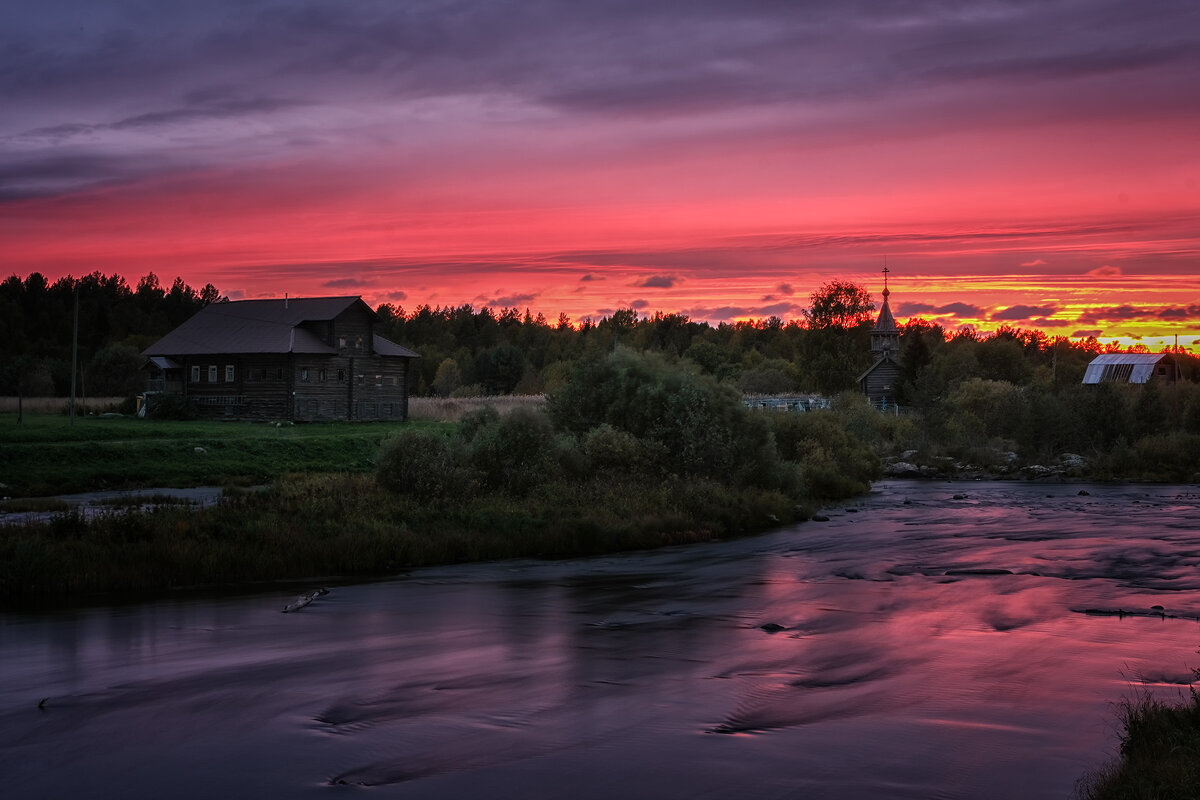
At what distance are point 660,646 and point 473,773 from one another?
7139 mm

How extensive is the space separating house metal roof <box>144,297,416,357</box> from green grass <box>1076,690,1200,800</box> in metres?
60.7

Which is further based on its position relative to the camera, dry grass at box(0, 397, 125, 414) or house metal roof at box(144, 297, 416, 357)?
dry grass at box(0, 397, 125, 414)

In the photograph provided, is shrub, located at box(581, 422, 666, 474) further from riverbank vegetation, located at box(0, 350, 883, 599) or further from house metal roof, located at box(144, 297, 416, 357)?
house metal roof, located at box(144, 297, 416, 357)

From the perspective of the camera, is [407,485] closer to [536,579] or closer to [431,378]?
[536,579]

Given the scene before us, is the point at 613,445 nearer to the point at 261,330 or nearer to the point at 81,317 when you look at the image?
the point at 261,330

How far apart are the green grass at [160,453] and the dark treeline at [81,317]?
5189cm

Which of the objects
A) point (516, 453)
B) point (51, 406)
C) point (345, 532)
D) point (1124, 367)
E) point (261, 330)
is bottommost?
point (345, 532)

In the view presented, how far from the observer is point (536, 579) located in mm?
27031

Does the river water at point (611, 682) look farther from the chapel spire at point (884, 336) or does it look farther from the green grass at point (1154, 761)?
the chapel spire at point (884, 336)

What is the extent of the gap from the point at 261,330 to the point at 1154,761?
66.2 metres

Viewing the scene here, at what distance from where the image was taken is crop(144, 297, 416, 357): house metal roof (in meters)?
69.6

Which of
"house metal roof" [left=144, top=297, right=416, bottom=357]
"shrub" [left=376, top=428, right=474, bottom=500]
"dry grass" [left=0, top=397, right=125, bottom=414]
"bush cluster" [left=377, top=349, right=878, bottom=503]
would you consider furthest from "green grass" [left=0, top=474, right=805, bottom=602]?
"dry grass" [left=0, top=397, right=125, bottom=414]

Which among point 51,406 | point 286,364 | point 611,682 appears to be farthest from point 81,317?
point 611,682

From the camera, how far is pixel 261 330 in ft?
235
